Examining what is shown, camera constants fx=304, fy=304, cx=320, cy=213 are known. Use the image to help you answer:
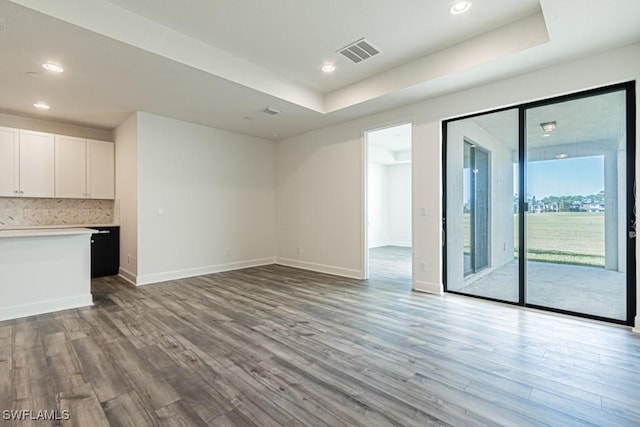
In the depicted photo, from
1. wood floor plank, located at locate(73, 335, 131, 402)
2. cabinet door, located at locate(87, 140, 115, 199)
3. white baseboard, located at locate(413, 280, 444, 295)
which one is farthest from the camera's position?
cabinet door, located at locate(87, 140, 115, 199)

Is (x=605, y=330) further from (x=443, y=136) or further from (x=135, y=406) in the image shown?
(x=135, y=406)

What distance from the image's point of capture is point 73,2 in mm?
2643

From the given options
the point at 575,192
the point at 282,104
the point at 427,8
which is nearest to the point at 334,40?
the point at 427,8

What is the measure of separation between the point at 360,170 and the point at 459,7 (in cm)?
281

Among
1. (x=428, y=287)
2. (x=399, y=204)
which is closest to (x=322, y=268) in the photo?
(x=428, y=287)

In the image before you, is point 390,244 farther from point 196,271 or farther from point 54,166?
point 54,166

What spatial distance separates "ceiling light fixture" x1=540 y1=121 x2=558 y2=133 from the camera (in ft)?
11.7

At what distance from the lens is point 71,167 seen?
556 centimetres

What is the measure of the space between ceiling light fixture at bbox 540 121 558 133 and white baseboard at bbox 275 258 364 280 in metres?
3.31

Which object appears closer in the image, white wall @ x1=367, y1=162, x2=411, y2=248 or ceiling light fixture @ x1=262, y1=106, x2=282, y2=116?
ceiling light fixture @ x1=262, y1=106, x2=282, y2=116

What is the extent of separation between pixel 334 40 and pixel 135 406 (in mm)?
3757

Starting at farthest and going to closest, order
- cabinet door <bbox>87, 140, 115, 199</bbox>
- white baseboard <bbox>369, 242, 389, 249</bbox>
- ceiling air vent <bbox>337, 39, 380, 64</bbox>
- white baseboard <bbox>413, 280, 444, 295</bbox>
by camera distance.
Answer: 1. white baseboard <bbox>369, 242, 389, 249</bbox>
2. cabinet door <bbox>87, 140, 115, 199</bbox>
3. white baseboard <bbox>413, 280, 444, 295</bbox>
4. ceiling air vent <bbox>337, 39, 380, 64</bbox>

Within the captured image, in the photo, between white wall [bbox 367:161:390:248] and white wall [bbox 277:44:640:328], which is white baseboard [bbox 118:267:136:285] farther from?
white wall [bbox 367:161:390:248]

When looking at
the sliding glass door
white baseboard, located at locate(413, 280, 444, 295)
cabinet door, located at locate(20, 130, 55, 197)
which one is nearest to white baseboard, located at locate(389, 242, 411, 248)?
white baseboard, located at locate(413, 280, 444, 295)
